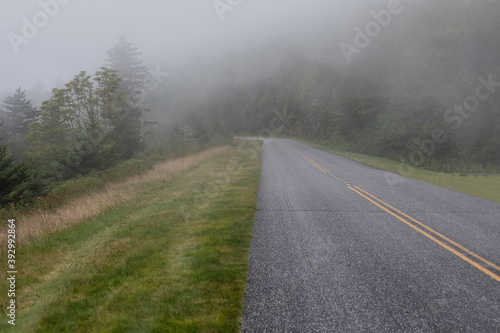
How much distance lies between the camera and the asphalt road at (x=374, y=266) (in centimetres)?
347

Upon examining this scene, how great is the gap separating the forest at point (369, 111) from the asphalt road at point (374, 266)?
10.8m

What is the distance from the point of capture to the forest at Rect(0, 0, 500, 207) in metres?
19.4

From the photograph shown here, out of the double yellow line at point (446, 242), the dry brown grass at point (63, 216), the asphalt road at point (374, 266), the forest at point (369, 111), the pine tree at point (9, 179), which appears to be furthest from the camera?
the forest at point (369, 111)

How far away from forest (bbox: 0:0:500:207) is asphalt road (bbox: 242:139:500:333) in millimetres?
10758

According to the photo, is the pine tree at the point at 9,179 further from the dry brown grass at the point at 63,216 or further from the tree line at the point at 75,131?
the dry brown grass at the point at 63,216

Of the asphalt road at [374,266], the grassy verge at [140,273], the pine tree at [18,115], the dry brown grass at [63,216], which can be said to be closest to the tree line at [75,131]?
the pine tree at [18,115]

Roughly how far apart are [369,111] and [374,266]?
31877 mm

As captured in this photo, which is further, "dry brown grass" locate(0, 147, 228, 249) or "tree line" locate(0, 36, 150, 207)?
"tree line" locate(0, 36, 150, 207)

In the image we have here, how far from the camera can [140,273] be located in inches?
186

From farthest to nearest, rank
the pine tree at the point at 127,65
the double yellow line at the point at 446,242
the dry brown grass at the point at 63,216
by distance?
the pine tree at the point at 127,65 → the dry brown grass at the point at 63,216 → the double yellow line at the point at 446,242

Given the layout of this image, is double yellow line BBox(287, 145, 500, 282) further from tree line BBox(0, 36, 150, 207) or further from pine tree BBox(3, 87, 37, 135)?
pine tree BBox(3, 87, 37, 135)

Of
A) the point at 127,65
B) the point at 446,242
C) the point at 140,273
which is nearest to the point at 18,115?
the point at 127,65

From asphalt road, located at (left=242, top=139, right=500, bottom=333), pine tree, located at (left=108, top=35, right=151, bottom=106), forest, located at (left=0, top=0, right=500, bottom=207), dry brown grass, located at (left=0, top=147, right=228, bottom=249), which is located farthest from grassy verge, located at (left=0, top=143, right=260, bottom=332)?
pine tree, located at (left=108, top=35, right=151, bottom=106)

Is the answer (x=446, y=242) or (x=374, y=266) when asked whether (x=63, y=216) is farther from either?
(x=446, y=242)
